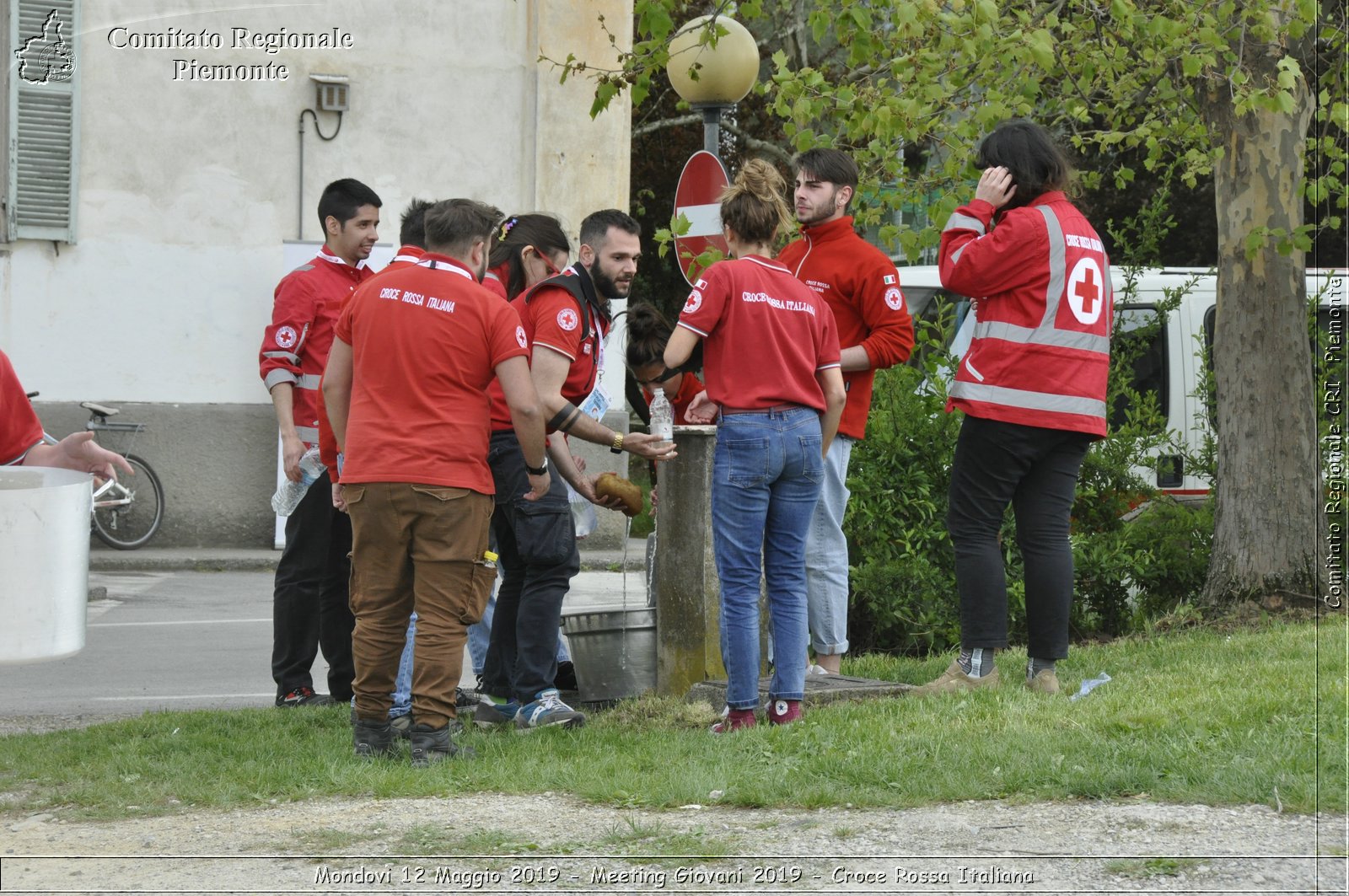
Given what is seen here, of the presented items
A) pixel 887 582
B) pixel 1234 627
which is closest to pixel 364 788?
pixel 887 582

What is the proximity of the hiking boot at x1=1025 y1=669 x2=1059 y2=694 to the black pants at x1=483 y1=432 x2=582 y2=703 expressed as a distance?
5.96ft

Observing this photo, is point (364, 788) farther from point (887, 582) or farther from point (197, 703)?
point (887, 582)

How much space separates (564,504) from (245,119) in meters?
9.52

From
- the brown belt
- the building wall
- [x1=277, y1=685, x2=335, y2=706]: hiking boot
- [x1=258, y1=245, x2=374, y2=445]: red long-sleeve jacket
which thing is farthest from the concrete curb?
the brown belt

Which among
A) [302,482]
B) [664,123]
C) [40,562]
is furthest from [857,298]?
[664,123]

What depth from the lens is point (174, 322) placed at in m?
14.3

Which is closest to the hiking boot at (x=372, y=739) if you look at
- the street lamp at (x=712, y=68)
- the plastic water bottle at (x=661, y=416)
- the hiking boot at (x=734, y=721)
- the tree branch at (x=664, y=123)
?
the hiking boot at (x=734, y=721)

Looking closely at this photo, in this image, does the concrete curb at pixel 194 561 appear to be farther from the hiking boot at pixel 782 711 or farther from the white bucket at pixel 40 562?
the white bucket at pixel 40 562

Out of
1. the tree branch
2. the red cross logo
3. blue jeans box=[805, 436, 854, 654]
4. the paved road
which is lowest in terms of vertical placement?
the paved road

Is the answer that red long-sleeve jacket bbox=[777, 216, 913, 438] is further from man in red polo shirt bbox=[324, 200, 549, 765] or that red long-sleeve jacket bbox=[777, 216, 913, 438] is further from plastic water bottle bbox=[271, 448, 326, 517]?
plastic water bottle bbox=[271, 448, 326, 517]

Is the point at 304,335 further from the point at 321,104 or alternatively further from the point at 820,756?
the point at 321,104

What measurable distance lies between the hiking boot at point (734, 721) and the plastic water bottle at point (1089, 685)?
47.5 inches

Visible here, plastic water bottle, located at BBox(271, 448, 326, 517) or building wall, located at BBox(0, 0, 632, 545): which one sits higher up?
building wall, located at BBox(0, 0, 632, 545)

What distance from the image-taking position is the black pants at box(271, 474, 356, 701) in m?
6.84
